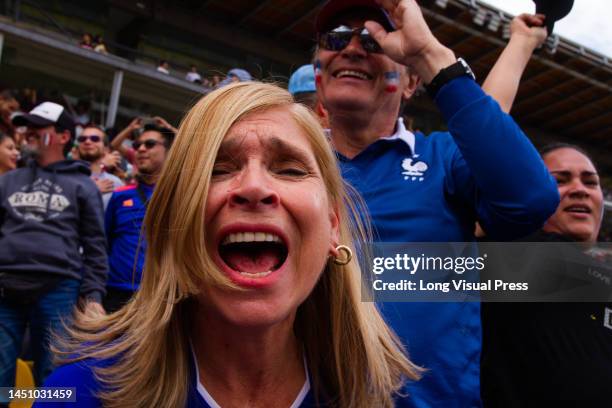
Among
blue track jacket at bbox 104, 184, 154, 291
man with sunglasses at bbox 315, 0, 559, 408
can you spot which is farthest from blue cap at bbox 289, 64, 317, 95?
blue track jacket at bbox 104, 184, 154, 291

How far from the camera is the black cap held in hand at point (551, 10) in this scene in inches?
66.3

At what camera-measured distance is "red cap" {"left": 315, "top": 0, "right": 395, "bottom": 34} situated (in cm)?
181

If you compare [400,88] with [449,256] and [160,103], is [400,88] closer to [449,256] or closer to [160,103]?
[449,256]

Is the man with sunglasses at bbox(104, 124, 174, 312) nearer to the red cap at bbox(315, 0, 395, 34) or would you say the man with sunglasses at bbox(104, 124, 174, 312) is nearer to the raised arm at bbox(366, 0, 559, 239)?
the red cap at bbox(315, 0, 395, 34)

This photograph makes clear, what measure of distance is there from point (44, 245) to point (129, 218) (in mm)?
725

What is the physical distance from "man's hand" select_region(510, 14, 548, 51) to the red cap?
389 mm

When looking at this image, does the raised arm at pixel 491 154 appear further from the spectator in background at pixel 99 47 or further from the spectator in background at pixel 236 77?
the spectator in background at pixel 99 47

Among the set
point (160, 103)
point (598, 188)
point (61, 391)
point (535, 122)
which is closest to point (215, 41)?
point (160, 103)

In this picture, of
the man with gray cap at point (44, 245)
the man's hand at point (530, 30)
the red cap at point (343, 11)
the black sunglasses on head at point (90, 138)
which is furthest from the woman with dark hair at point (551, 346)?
the black sunglasses on head at point (90, 138)

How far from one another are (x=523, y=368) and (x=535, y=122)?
2420cm

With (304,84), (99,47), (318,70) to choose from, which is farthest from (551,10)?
(99,47)

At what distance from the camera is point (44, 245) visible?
10.5 ft

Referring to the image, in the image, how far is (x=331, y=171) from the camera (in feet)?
4.56

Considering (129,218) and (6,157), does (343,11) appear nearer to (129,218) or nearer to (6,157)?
(129,218)
